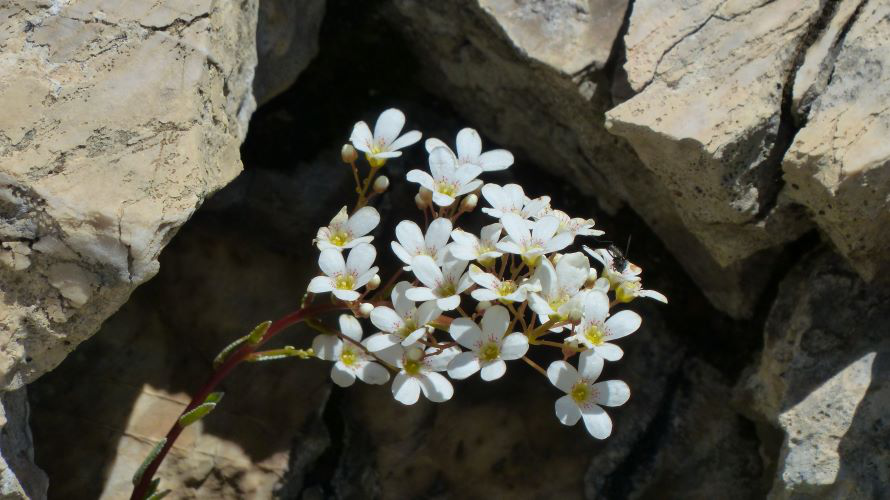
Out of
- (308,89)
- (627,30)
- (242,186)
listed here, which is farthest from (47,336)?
(627,30)

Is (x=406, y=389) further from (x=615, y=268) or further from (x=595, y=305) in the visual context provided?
(x=615, y=268)

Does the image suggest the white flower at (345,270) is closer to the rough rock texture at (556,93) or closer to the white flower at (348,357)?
the white flower at (348,357)

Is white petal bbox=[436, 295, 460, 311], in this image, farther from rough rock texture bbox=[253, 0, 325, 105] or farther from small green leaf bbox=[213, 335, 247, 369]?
rough rock texture bbox=[253, 0, 325, 105]

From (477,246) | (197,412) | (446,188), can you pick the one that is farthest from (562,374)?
(197,412)

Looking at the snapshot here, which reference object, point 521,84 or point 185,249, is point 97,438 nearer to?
point 185,249

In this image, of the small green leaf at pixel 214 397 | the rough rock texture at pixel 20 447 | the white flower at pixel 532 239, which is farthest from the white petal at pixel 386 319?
the rough rock texture at pixel 20 447

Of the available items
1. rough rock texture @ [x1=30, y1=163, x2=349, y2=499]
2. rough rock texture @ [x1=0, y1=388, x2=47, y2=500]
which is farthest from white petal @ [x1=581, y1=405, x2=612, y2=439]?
rough rock texture @ [x1=0, y1=388, x2=47, y2=500]

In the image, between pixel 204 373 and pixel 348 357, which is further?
pixel 204 373

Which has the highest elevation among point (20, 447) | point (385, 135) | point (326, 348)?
point (385, 135)
